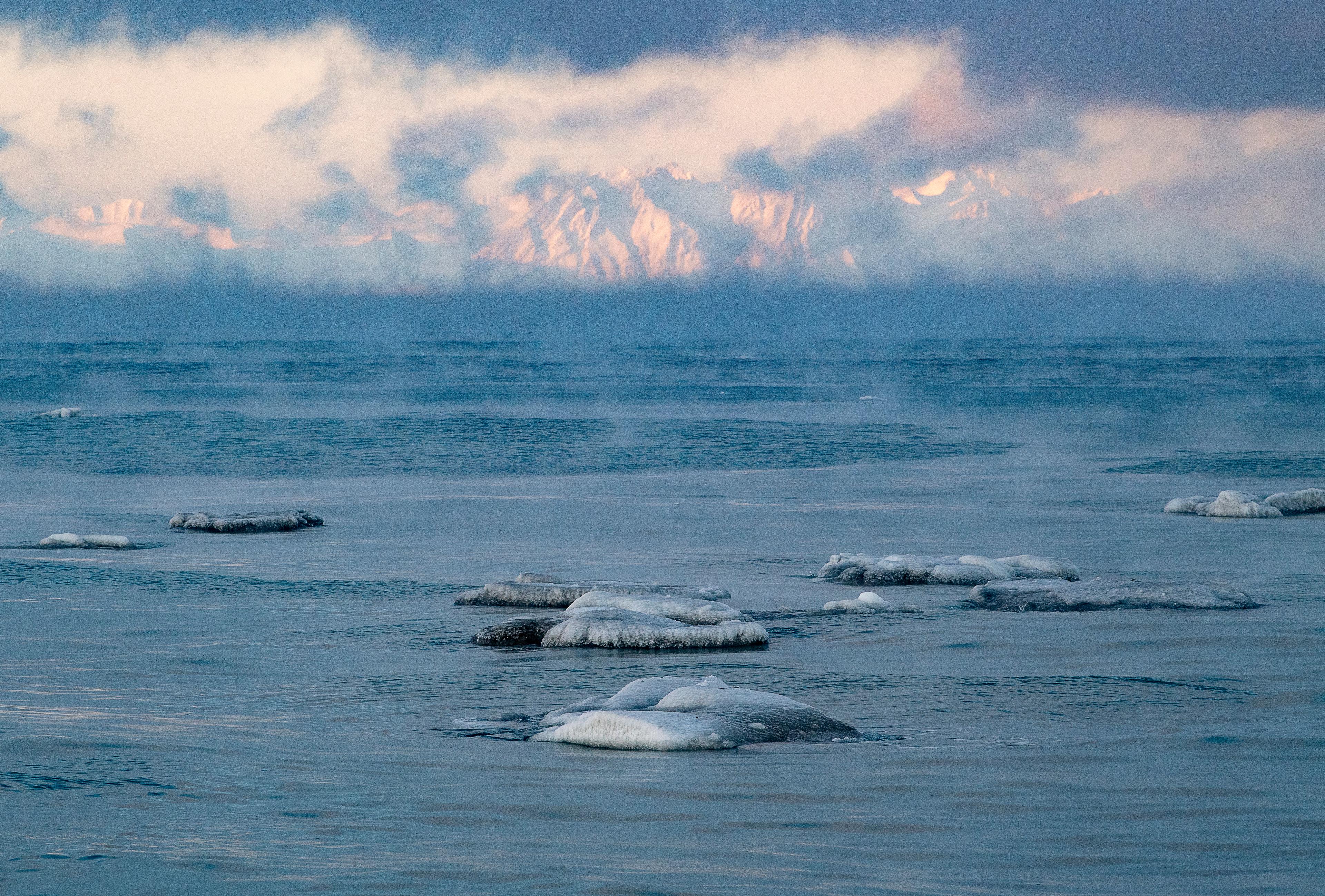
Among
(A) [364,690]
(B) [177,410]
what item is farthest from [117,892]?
(B) [177,410]

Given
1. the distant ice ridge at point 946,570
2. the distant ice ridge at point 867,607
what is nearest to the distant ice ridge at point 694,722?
the distant ice ridge at point 867,607

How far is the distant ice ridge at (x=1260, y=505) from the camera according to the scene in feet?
65.7

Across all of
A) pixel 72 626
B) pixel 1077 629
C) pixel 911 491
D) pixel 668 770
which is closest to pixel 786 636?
pixel 1077 629

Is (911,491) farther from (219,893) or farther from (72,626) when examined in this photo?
(219,893)

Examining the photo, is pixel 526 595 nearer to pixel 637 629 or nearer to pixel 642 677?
pixel 637 629

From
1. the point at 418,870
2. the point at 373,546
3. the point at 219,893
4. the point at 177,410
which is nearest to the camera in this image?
the point at 219,893

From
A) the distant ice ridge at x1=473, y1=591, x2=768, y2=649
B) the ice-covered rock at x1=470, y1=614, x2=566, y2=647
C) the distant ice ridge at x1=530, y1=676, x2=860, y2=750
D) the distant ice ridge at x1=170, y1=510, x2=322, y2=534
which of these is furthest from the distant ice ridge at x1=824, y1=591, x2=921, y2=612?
the distant ice ridge at x1=170, y1=510, x2=322, y2=534

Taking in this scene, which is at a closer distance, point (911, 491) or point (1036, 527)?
point (1036, 527)

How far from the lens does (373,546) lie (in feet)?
59.5

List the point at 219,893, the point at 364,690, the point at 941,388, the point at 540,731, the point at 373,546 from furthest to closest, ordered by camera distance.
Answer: the point at 941,388 < the point at 373,546 < the point at 364,690 < the point at 540,731 < the point at 219,893

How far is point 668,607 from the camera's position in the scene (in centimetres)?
1197

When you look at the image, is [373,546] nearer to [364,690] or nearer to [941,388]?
[364,690]

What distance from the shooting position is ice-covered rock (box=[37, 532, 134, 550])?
17484 mm

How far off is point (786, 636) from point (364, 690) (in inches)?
141
